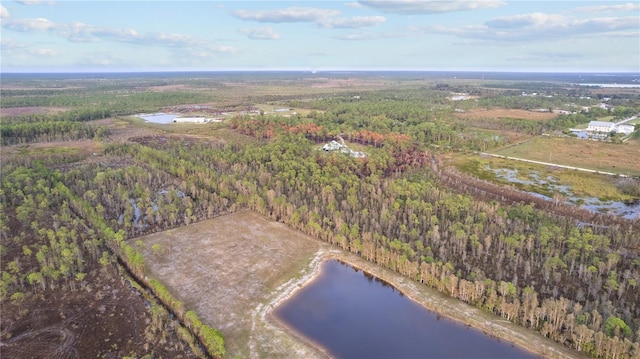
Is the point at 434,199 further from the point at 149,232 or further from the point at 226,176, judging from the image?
the point at 149,232

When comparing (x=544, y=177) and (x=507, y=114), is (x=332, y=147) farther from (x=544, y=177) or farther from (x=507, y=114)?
(x=507, y=114)

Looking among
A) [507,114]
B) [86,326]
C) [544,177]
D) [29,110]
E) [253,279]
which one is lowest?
[86,326]

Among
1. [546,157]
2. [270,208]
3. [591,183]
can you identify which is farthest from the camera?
[546,157]

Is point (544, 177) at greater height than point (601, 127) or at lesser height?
lesser

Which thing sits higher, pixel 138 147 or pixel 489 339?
pixel 138 147

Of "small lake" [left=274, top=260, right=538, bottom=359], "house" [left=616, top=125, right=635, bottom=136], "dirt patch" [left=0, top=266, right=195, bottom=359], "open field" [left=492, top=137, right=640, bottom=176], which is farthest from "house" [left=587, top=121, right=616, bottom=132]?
"dirt patch" [left=0, top=266, right=195, bottom=359]

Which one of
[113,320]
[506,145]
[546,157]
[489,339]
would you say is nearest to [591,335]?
[489,339]

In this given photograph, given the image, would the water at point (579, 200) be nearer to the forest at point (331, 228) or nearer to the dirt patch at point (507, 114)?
the forest at point (331, 228)

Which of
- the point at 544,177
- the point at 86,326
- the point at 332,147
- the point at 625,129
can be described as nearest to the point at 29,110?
the point at 332,147
